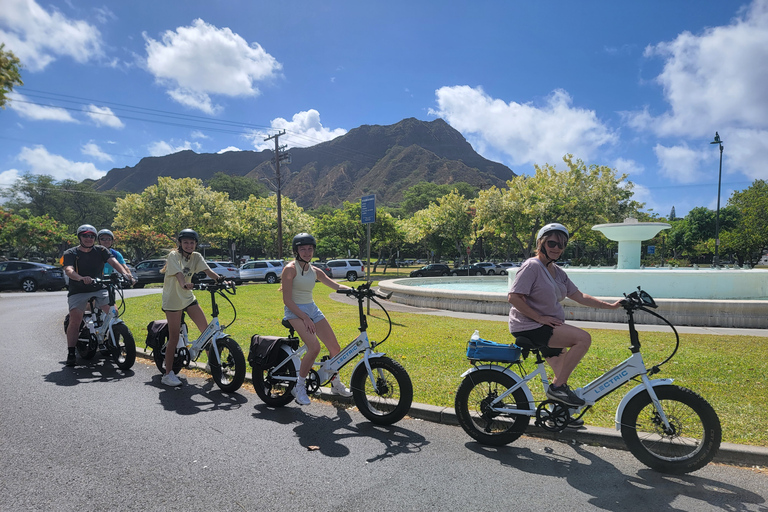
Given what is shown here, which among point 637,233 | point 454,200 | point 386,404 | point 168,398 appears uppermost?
point 454,200

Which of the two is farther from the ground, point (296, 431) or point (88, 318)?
point (88, 318)

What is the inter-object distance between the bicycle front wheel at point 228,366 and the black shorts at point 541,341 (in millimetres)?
3241

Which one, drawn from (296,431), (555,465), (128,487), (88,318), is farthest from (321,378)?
(88,318)

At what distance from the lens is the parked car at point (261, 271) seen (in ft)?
96.5

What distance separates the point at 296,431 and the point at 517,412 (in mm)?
2040

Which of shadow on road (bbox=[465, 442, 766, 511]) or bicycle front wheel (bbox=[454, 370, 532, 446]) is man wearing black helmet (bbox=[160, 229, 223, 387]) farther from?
shadow on road (bbox=[465, 442, 766, 511])

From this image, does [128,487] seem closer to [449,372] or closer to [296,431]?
[296,431]

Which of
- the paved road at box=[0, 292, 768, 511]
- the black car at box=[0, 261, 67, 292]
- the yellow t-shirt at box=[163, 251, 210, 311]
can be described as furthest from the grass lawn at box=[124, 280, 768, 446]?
the black car at box=[0, 261, 67, 292]

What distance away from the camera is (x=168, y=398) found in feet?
16.7

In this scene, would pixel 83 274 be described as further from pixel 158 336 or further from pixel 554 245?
pixel 554 245

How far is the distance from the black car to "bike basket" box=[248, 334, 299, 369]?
2104 centimetres

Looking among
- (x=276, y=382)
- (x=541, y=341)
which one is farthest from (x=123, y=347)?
(x=541, y=341)

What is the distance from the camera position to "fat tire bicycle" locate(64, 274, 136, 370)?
625cm

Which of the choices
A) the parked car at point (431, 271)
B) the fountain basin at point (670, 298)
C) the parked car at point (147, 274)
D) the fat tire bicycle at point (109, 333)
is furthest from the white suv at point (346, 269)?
the fat tire bicycle at point (109, 333)
